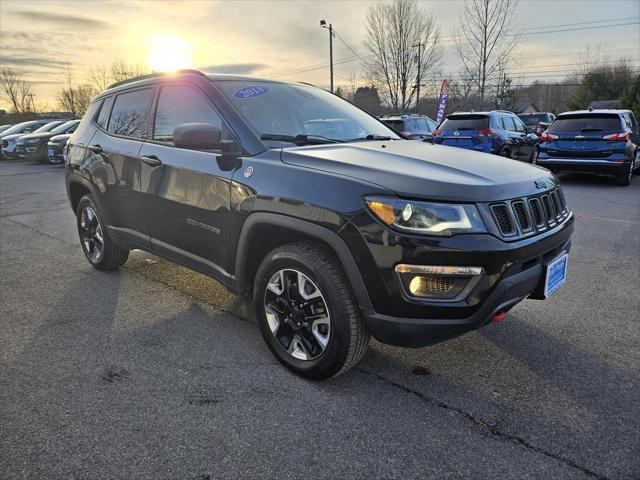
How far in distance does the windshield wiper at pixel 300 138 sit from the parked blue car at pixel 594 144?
8.56 meters

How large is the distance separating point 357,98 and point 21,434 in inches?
1633

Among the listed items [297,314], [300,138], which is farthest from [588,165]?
[297,314]

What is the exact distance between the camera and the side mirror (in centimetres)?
266

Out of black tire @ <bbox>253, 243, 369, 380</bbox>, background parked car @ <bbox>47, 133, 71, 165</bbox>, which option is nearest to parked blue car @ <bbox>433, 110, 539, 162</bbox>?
black tire @ <bbox>253, 243, 369, 380</bbox>

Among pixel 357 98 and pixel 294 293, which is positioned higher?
pixel 357 98

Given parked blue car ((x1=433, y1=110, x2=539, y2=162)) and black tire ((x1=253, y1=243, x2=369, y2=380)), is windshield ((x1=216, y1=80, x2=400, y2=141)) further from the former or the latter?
parked blue car ((x1=433, y1=110, x2=539, y2=162))

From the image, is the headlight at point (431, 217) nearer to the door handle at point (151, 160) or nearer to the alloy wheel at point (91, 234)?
the door handle at point (151, 160)

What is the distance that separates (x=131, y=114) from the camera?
153 inches

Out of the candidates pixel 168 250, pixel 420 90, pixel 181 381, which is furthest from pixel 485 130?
pixel 420 90

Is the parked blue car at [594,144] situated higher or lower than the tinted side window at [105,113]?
lower

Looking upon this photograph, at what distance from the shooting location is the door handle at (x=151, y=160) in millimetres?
3357

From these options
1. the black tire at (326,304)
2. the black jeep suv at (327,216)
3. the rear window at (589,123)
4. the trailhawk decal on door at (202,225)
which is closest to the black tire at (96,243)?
the black jeep suv at (327,216)

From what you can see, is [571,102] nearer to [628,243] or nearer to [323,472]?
[628,243]

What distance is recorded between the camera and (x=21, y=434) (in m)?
2.21
